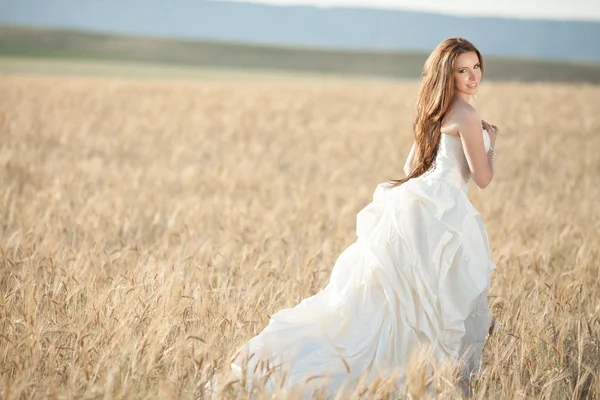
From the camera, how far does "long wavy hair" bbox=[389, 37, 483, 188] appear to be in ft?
9.63

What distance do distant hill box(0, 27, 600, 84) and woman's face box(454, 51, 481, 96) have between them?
54.3 metres

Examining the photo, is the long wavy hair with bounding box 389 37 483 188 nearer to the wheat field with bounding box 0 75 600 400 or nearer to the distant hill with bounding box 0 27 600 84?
the wheat field with bounding box 0 75 600 400

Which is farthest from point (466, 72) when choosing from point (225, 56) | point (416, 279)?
point (225, 56)

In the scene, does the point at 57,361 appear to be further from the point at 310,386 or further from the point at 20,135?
the point at 20,135

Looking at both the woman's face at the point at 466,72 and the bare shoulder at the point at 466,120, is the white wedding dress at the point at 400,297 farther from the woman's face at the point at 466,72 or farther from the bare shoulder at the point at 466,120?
the woman's face at the point at 466,72

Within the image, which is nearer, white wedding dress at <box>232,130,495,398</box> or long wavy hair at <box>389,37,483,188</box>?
white wedding dress at <box>232,130,495,398</box>

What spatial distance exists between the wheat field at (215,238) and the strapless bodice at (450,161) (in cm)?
71

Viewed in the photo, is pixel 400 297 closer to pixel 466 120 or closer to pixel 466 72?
pixel 466 120

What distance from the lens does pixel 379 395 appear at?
2432 millimetres

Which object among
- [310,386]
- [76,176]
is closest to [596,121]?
[76,176]

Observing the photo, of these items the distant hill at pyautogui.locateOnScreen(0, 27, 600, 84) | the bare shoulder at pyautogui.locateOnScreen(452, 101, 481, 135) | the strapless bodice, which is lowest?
the distant hill at pyautogui.locateOnScreen(0, 27, 600, 84)

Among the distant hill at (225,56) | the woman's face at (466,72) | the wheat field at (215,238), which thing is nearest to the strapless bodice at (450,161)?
the woman's face at (466,72)

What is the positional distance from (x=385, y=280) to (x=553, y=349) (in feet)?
2.63

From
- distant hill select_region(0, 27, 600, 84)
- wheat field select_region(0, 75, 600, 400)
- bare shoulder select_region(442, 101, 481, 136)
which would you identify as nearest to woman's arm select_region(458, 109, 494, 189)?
bare shoulder select_region(442, 101, 481, 136)
